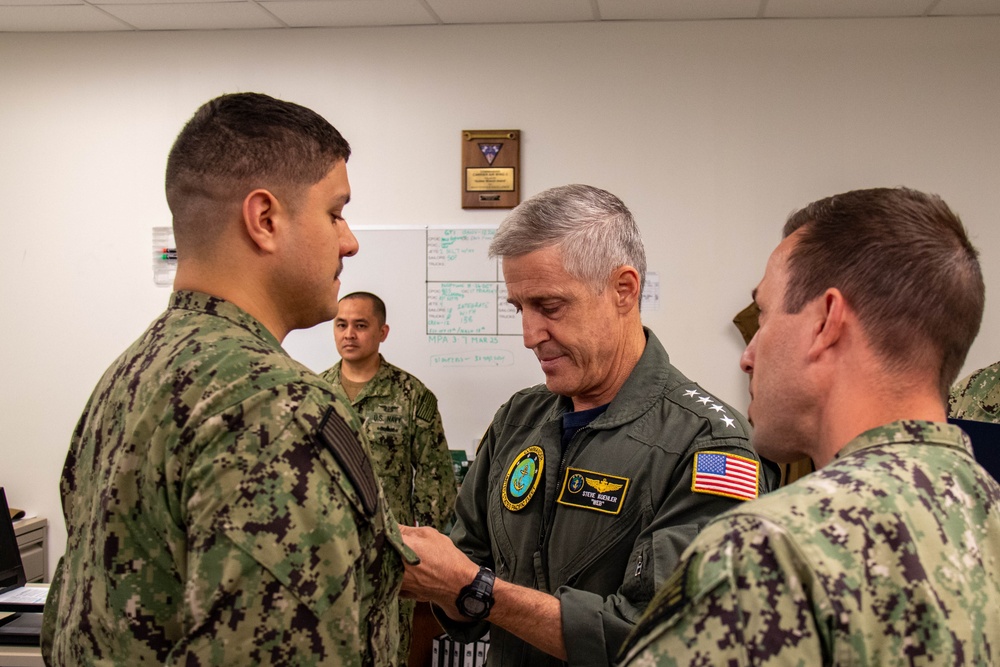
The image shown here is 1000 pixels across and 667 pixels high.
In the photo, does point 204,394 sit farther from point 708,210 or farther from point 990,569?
point 708,210

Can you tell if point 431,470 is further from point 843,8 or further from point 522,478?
point 843,8

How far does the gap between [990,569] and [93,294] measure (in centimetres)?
465

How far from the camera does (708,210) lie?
419cm

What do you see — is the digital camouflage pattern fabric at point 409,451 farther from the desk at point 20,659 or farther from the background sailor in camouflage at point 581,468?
the background sailor in camouflage at point 581,468

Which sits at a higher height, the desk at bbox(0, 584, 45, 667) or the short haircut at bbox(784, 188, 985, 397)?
the short haircut at bbox(784, 188, 985, 397)

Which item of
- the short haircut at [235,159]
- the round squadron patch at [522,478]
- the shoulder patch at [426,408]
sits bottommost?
the shoulder patch at [426,408]

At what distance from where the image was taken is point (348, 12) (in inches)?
164

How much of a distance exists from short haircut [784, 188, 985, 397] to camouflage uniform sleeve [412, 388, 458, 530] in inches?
125

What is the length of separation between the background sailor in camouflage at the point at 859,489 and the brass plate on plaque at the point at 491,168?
3.35m

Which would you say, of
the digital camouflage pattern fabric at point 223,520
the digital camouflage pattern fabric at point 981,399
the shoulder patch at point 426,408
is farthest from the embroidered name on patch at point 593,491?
the shoulder patch at point 426,408

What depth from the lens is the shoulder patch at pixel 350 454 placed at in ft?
3.16

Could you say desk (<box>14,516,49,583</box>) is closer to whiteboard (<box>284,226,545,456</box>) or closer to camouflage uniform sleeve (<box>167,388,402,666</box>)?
whiteboard (<box>284,226,545,456</box>)

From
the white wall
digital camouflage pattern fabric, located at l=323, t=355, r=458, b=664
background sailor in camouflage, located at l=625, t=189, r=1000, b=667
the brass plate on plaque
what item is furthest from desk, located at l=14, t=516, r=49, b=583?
background sailor in camouflage, located at l=625, t=189, r=1000, b=667

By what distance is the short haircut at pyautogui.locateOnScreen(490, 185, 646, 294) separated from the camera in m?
1.59
